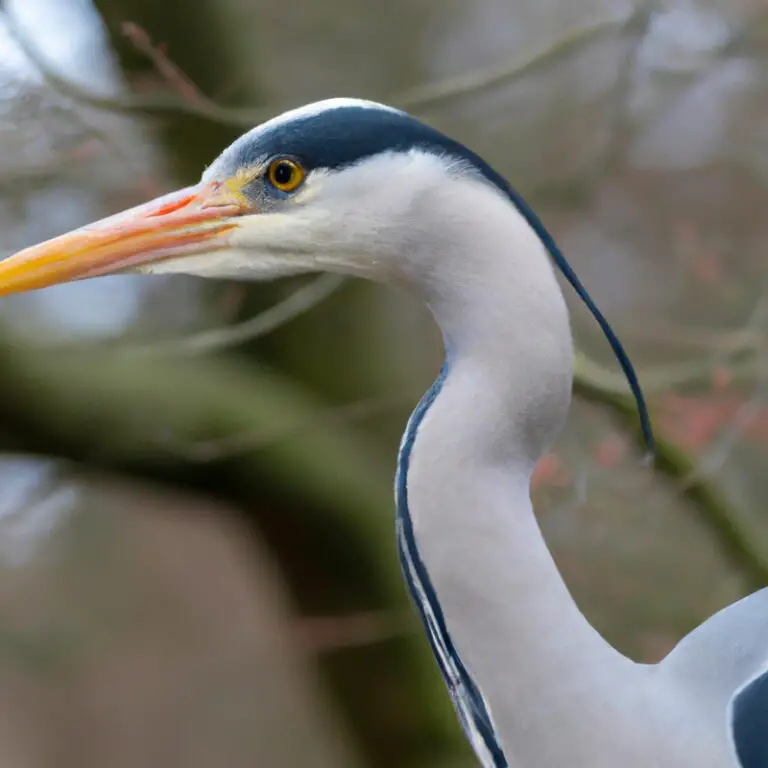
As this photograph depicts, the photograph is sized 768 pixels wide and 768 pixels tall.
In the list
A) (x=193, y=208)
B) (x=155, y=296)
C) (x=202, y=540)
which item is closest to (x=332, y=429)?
(x=155, y=296)

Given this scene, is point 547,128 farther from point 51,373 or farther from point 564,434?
point 51,373

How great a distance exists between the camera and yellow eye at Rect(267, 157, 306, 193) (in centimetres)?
55

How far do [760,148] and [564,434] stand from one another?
2.32ft

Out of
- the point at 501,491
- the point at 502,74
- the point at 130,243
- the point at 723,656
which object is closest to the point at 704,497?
the point at 502,74

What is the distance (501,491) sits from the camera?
527mm

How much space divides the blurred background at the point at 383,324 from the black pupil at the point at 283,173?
2.39 feet

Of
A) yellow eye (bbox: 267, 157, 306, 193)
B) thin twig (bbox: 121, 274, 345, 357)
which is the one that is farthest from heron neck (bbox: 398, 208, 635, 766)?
thin twig (bbox: 121, 274, 345, 357)

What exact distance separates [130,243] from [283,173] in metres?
0.10

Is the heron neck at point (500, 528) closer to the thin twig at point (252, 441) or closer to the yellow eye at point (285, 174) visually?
the yellow eye at point (285, 174)

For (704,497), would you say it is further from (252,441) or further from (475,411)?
(475,411)

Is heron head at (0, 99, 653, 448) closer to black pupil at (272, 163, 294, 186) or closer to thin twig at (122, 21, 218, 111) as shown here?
black pupil at (272, 163, 294, 186)

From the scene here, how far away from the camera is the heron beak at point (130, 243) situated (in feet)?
1.84

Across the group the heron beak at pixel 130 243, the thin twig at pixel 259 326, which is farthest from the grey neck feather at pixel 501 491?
the thin twig at pixel 259 326

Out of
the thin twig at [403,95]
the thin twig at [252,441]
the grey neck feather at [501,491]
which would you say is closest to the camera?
the grey neck feather at [501,491]
